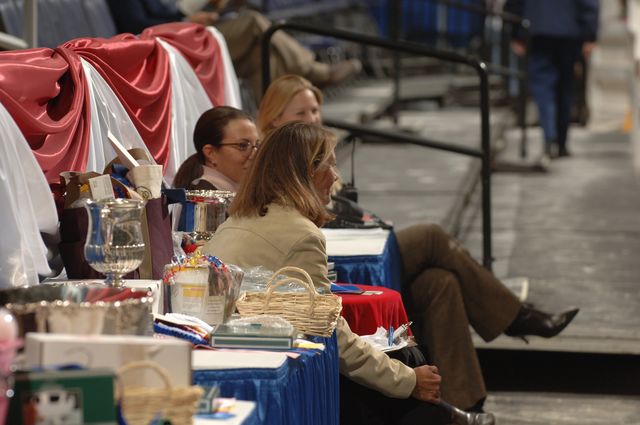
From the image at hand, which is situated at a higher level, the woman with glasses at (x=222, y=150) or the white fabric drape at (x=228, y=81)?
the white fabric drape at (x=228, y=81)

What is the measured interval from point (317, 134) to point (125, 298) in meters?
1.34

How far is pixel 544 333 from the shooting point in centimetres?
577

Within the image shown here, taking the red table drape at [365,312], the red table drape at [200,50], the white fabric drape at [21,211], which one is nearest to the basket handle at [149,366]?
the white fabric drape at [21,211]

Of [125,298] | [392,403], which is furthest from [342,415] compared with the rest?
[125,298]

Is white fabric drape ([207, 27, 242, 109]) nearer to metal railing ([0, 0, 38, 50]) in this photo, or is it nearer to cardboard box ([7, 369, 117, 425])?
metal railing ([0, 0, 38, 50])

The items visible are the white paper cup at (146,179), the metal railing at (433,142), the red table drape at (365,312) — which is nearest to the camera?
the white paper cup at (146,179)

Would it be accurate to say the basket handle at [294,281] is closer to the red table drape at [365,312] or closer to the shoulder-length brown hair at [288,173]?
the shoulder-length brown hair at [288,173]

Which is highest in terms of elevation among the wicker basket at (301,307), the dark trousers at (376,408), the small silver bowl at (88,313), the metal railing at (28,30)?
the metal railing at (28,30)

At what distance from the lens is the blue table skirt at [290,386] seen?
9.69ft

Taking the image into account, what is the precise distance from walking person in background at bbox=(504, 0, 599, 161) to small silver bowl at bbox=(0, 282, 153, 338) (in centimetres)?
939

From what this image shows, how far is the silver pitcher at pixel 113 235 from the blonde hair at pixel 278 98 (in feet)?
8.40

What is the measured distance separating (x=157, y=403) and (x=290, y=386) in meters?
0.72

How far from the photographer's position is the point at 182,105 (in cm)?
595

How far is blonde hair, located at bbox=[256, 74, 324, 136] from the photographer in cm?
578
